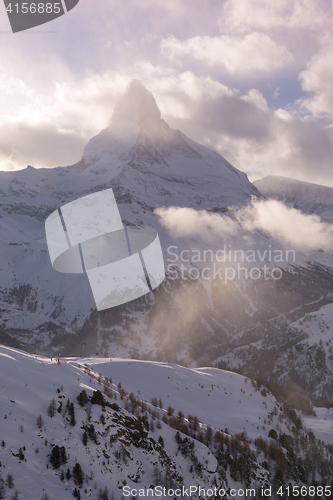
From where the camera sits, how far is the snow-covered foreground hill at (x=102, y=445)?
31516mm

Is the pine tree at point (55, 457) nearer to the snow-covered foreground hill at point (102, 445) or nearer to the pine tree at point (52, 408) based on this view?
the snow-covered foreground hill at point (102, 445)

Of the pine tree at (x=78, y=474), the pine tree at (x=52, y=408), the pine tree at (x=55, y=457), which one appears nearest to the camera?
the pine tree at (x=78, y=474)

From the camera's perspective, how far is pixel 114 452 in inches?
1499

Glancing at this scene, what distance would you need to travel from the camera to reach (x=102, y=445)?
38000 mm

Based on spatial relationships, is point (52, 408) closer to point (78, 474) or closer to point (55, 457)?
point (55, 457)

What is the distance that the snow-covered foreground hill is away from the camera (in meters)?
31.5

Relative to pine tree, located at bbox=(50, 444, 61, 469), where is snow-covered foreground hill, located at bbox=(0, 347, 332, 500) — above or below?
below

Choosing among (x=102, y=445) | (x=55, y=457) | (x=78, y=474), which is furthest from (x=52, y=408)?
(x=78, y=474)

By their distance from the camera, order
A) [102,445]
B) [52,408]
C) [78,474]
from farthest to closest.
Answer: [52,408] → [102,445] → [78,474]

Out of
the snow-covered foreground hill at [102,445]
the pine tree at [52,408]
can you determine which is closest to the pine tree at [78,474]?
the snow-covered foreground hill at [102,445]

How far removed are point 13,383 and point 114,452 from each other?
1532 cm

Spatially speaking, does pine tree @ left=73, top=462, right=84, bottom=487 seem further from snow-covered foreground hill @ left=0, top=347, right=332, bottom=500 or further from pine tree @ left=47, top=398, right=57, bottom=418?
pine tree @ left=47, top=398, right=57, bottom=418

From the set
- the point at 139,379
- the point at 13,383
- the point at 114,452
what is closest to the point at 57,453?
the point at 114,452

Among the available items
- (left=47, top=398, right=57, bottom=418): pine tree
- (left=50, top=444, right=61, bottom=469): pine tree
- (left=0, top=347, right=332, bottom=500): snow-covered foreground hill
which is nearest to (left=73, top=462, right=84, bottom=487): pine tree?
(left=0, top=347, right=332, bottom=500): snow-covered foreground hill
